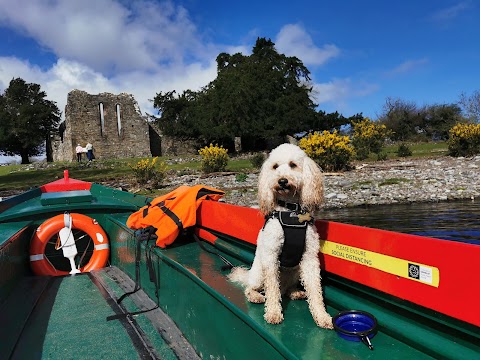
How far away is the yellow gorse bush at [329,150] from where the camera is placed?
628 inches

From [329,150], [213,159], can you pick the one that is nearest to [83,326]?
[329,150]

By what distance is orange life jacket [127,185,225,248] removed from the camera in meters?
3.60

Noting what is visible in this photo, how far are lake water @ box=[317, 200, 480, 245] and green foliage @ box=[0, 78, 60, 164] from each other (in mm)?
30848

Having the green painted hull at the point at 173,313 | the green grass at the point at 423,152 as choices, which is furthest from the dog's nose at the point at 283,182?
the green grass at the point at 423,152

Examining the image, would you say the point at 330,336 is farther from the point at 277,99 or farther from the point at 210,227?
the point at 277,99

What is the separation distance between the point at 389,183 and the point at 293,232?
491 inches

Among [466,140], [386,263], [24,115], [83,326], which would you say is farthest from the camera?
[24,115]

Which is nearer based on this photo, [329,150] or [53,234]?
[53,234]

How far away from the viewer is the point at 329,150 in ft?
53.5

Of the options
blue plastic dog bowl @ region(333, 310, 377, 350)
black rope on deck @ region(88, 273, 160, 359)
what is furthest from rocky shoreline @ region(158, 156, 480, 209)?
blue plastic dog bowl @ region(333, 310, 377, 350)

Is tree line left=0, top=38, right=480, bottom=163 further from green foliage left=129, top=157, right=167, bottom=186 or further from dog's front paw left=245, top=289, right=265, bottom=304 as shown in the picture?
dog's front paw left=245, top=289, right=265, bottom=304

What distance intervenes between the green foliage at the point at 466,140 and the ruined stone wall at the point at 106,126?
22.1 m

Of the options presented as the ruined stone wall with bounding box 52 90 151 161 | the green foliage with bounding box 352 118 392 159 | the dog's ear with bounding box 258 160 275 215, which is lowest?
the dog's ear with bounding box 258 160 275 215

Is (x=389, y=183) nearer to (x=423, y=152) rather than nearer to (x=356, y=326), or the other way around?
(x=423, y=152)
